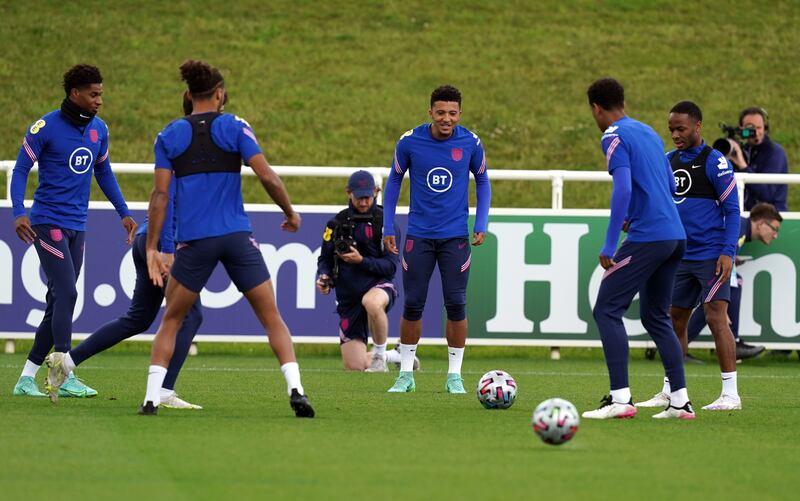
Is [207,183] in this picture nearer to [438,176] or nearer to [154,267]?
[154,267]

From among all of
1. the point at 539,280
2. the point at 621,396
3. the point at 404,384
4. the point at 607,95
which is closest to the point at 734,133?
the point at 539,280

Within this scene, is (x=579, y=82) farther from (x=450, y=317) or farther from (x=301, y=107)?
(x=450, y=317)

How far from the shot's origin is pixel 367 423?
927 cm

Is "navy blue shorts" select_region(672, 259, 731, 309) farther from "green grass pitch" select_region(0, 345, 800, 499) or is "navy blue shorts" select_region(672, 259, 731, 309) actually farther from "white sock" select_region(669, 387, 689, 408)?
"white sock" select_region(669, 387, 689, 408)

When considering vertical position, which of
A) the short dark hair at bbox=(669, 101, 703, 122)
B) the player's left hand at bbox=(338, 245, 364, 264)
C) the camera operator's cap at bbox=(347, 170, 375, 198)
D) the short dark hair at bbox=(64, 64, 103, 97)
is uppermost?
the short dark hair at bbox=(64, 64, 103, 97)

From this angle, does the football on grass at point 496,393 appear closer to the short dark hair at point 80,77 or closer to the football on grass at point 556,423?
the football on grass at point 556,423

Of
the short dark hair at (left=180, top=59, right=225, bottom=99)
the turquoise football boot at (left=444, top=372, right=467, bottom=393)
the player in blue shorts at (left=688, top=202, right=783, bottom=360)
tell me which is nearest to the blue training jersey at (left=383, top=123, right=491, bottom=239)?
the turquoise football boot at (left=444, top=372, right=467, bottom=393)

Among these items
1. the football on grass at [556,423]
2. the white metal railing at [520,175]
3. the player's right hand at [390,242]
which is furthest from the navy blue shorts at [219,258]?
the white metal railing at [520,175]

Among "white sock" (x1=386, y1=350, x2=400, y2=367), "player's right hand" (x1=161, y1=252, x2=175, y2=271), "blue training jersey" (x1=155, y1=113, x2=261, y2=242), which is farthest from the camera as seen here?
"white sock" (x1=386, y1=350, x2=400, y2=367)

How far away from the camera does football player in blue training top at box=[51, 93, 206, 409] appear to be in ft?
32.9

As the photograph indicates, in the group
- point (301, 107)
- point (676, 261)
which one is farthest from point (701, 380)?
point (301, 107)

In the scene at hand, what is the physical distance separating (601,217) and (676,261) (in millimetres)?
6266

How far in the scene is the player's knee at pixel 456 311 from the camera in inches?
467

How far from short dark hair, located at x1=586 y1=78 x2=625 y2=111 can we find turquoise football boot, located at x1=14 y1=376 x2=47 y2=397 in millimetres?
4579
